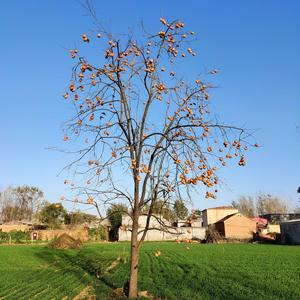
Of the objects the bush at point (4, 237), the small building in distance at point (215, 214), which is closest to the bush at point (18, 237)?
the bush at point (4, 237)

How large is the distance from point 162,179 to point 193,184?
135 cm

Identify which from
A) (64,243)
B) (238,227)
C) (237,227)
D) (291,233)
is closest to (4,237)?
(64,243)

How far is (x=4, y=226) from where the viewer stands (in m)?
83.4

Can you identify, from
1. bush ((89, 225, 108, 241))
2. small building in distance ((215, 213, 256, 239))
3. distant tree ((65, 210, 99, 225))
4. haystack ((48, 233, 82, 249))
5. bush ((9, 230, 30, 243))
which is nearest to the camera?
distant tree ((65, 210, 99, 225))

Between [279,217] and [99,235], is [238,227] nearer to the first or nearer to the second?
[99,235]

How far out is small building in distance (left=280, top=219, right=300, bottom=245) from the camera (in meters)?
55.7

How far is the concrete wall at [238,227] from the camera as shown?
67.5 meters

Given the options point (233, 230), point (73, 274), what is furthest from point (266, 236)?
point (73, 274)

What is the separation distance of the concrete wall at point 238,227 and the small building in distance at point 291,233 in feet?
31.4

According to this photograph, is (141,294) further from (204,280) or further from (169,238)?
(169,238)

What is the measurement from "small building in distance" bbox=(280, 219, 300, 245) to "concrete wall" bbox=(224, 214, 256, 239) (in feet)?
31.4

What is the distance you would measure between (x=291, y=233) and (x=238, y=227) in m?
12.3

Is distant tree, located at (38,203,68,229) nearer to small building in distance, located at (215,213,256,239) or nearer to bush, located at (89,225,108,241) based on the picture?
bush, located at (89,225,108,241)

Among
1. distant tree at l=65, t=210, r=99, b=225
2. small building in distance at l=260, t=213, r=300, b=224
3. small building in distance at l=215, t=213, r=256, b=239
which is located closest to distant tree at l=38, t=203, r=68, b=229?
small building in distance at l=215, t=213, r=256, b=239
